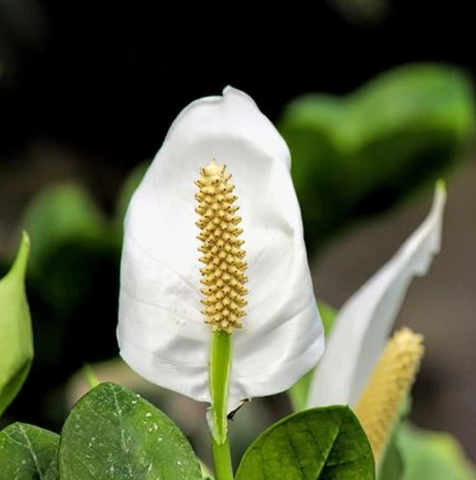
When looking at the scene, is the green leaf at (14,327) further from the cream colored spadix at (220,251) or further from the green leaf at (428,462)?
the green leaf at (428,462)

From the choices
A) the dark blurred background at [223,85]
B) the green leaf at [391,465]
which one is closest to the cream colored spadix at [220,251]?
the green leaf at [391,465]

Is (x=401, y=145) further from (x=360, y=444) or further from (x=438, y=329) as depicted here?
(x=438, y=329)

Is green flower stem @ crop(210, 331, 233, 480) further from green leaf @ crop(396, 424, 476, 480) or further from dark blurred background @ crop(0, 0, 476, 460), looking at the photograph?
dark blurred background @ crop(0, 0, 476, 460)

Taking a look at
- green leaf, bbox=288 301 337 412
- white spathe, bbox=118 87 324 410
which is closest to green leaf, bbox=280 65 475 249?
green leaf, bbox=288 301 337 412

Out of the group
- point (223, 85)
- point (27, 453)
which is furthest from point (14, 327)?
point (223, 85)

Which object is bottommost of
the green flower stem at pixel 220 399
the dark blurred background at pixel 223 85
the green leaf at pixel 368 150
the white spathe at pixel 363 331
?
the dark blurred background at pixel 223 85

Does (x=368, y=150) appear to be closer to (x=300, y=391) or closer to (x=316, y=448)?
(x=300, y=391)

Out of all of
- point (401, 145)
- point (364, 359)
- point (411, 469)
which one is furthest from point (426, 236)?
point (401, 145)
